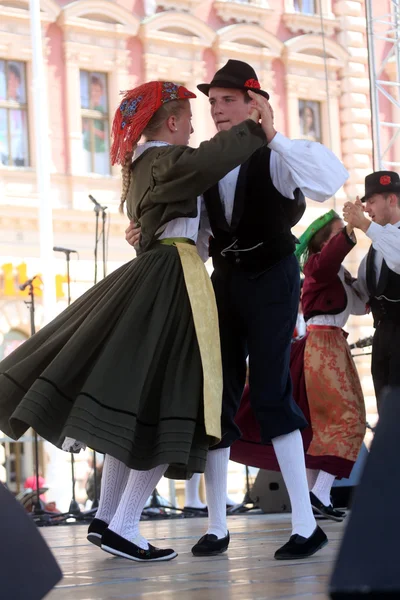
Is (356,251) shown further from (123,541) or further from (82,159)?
(123,541)

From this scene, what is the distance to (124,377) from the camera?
104 inches

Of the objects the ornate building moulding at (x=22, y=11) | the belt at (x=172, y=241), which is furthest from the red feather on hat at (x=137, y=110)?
the ornate building moulding at (x=22, y=11)

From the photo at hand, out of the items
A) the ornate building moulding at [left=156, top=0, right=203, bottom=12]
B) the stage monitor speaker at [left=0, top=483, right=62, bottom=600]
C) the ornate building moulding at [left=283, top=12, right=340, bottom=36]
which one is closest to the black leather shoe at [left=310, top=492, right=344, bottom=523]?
the stage monitor speaker at [left=0, top=483, right=62, bottom=600]

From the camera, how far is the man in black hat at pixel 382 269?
3.93 metres

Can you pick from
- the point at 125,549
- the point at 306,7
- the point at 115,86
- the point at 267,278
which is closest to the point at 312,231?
the point at 267,278

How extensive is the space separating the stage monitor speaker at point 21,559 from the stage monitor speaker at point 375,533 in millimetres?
364

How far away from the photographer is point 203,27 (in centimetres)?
1630

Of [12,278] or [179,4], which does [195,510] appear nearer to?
[12,278]

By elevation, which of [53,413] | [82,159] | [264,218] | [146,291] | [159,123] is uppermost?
[82,159]

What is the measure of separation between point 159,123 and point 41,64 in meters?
11.3

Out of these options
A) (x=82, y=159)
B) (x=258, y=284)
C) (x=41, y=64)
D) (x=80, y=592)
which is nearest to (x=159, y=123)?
(x=258, y=284)

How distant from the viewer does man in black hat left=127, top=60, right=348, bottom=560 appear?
2795mm

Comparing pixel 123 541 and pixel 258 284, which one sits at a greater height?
pixel 258 284

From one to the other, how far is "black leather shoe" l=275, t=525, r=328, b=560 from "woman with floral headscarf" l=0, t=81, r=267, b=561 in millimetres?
281
